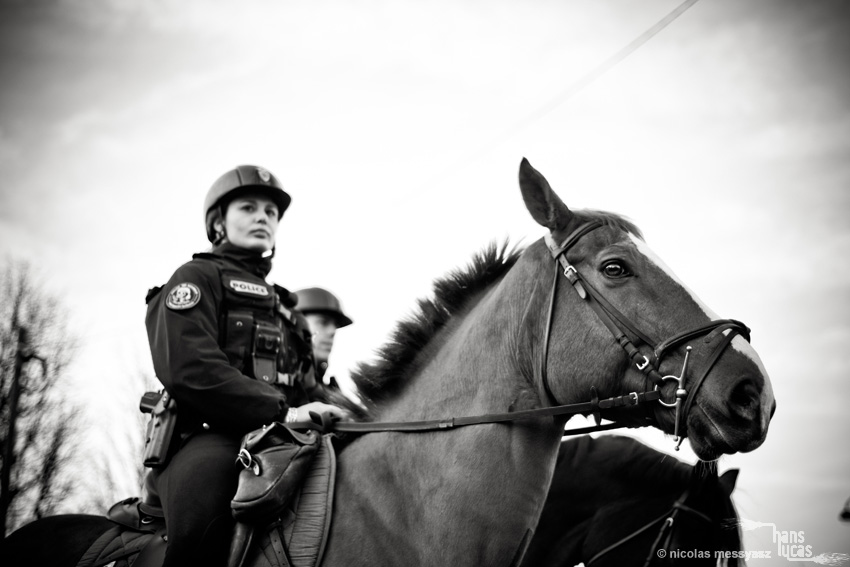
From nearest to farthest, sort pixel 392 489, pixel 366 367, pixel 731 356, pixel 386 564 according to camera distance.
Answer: pixel 731 356, pixel 386 564, pixel 392 489, pixel 366 367

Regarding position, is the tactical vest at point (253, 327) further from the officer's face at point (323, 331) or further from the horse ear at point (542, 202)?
the officer's face at point (323, 331)

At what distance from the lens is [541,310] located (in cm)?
352

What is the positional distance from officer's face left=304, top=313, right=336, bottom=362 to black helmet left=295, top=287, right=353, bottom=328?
8cm

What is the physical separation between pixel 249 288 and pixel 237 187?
2.85 ft

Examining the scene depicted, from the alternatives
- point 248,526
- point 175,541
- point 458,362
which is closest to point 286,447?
point 248,526

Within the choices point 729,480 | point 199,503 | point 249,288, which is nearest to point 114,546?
point 199,503

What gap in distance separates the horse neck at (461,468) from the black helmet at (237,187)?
189 cm

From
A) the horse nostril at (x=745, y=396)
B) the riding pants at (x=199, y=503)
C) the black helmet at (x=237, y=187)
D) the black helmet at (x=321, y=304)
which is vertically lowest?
the horse nostril at (x=745, y=396)

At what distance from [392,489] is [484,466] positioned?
1.77ft

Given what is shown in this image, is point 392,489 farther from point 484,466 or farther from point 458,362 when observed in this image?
point 458,362

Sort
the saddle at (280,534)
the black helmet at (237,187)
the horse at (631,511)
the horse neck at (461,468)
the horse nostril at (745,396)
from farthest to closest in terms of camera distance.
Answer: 1. the horse at (631,511)
2. the black helmet at (237,187)
3. the saddle at (280,534)
4. the horse neck at (461,468)
5. the horse nostril at (745,396)

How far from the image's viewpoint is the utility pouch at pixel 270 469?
10.8 feet

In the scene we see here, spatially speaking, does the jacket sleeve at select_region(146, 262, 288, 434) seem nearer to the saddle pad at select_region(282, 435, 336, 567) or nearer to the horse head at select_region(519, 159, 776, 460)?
the saddle pad at select_region(282, 435, 336, 567)

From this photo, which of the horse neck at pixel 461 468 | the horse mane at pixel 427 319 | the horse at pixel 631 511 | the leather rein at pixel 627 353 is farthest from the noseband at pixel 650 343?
the horse at pixel 631 511
